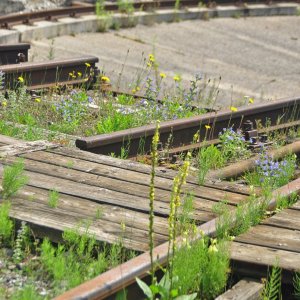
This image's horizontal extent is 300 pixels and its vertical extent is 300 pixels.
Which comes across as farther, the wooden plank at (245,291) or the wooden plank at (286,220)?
the wooden plank at (286,220)

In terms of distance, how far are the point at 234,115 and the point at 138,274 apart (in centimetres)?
400

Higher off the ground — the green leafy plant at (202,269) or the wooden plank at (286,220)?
the green leafy plant at (202,269)

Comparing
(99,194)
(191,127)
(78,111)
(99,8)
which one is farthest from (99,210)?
(99,8)

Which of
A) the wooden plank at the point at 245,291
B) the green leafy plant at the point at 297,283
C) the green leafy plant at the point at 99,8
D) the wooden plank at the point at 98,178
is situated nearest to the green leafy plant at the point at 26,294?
the wooden plank at the point at 245,291

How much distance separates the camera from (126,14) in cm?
1584

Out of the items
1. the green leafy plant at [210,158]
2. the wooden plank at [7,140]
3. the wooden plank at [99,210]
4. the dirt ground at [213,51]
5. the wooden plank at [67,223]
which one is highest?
the wooden plank at [67,223]

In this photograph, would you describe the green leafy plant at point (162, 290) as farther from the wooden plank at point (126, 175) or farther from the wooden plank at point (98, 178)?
the wooden plank at point (126, 175)

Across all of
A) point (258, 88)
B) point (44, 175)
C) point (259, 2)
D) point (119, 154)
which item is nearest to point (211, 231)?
point (44, 175)

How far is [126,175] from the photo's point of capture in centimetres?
657

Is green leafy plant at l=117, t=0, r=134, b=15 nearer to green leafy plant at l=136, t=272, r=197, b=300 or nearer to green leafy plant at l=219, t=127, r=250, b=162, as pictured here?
green leafy plant at l=219, t=127, r=250, b=162

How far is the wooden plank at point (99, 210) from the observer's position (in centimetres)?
552

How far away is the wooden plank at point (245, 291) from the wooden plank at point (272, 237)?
1.41 feet

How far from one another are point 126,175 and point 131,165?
1.04 ft

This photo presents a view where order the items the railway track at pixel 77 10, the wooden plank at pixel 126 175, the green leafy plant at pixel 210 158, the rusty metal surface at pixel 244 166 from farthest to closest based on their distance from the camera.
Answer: the railway track at pixel 77 10, the green leafy plant at pixel 210 158, the rusty metal surface at pixel 244 166, the wooden plank at pixel 126 175
